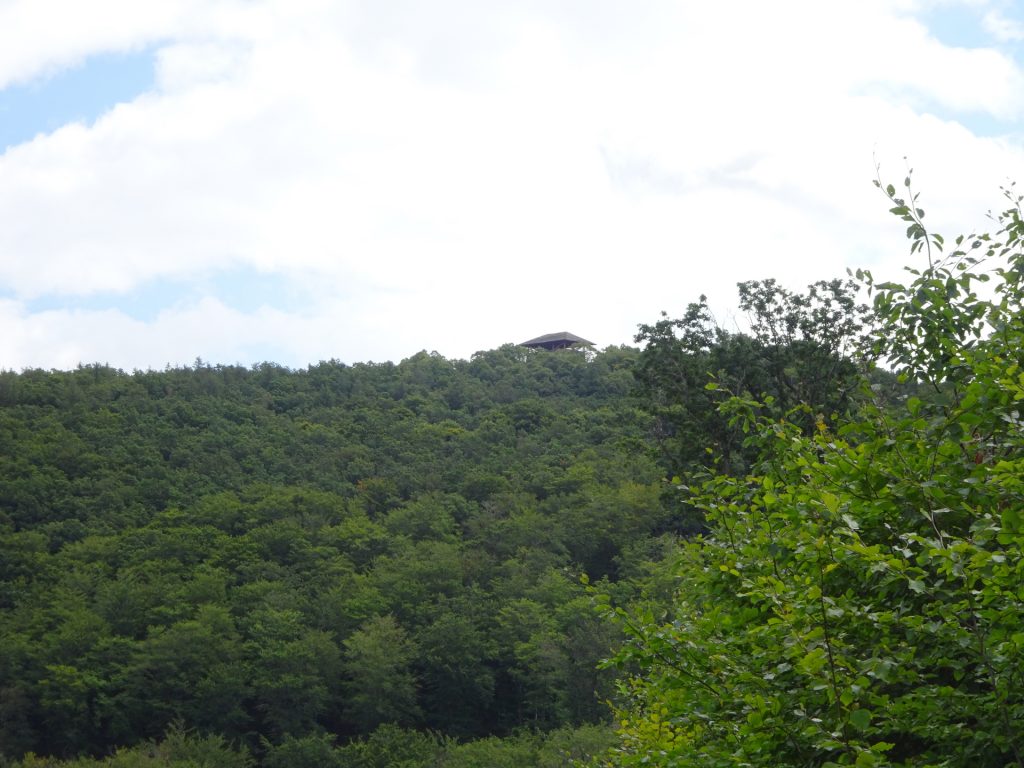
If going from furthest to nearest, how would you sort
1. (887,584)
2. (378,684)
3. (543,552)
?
(543,552)
(378,684)
(887,584)

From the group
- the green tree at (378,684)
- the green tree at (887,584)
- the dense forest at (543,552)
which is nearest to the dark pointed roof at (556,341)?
the dense forest at (543,552)

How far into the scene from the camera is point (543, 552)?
50.9 metres

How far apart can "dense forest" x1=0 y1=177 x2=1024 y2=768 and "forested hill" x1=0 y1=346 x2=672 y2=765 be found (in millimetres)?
180

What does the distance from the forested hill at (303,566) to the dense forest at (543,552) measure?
0.18 metres

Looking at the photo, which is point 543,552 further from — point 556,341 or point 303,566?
point 556,341

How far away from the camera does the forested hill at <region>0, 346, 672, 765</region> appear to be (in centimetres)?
4422

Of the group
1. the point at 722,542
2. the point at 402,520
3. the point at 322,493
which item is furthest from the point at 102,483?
the point at 722,542

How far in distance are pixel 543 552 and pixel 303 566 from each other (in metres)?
11.8

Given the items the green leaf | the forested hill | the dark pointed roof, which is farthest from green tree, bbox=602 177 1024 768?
the dark pointed roof

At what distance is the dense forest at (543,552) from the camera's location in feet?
15.0

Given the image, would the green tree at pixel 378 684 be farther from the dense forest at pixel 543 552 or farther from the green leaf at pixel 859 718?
the green leaf at pixel 859 718

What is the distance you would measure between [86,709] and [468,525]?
20.2 metres

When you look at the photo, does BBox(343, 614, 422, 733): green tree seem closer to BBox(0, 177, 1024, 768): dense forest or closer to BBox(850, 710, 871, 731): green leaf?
BBox(0, 177, 1024, 768): dense forest

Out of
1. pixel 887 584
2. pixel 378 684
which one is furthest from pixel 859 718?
pixel 378 684
